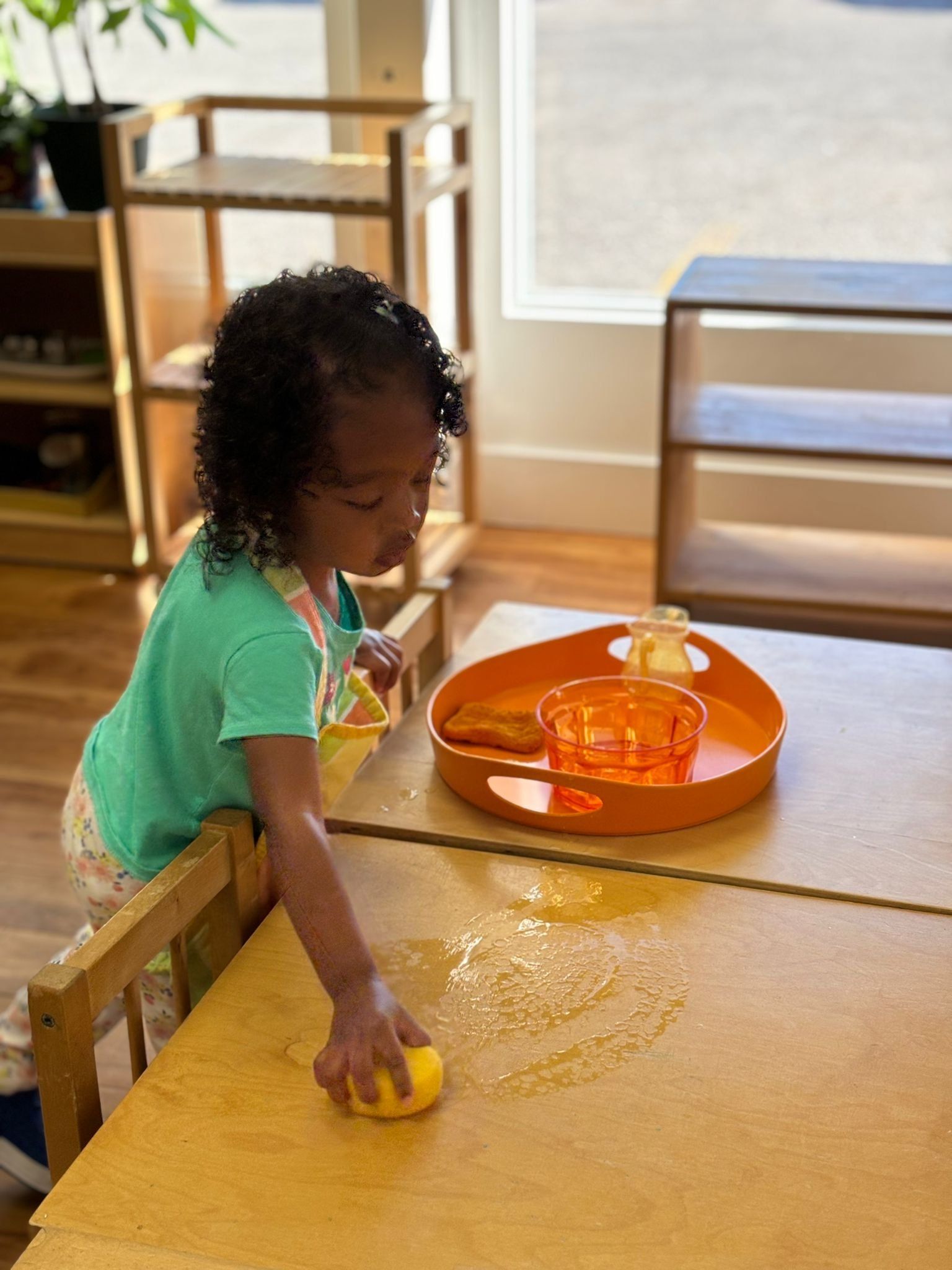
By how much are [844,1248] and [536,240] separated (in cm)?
269

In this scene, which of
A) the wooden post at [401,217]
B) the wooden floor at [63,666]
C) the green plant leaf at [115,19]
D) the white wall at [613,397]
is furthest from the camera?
the white wall at [613,397]

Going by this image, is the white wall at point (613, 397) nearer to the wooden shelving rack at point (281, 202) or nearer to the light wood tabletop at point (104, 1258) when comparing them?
the wooden shelving rack at point (281, 202)

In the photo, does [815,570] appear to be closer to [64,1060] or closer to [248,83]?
[248,83]

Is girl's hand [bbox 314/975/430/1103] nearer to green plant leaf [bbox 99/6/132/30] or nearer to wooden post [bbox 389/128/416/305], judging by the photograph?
wooden post [bbox 389/128/416/305]

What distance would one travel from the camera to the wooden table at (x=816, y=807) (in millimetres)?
1062

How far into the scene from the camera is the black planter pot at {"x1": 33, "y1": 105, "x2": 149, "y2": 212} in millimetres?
2641

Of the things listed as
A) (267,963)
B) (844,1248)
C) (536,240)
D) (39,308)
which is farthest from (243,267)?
(844,1248)

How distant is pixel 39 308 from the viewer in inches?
121

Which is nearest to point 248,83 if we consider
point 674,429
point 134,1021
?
point 674,429

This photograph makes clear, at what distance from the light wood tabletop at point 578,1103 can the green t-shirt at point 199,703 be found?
0.42 feet

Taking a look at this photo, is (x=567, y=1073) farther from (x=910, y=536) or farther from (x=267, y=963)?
(x=910, y=536)

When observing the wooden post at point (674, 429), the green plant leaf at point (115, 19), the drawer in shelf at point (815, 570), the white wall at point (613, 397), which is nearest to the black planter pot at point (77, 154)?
the green plant leaf at point (115, 19)

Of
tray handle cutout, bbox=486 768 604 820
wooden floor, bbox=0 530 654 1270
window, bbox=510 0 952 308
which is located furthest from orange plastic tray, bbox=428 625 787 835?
window, bbox=510 0 952 308

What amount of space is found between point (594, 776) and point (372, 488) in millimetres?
314
